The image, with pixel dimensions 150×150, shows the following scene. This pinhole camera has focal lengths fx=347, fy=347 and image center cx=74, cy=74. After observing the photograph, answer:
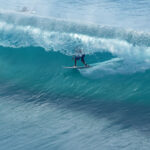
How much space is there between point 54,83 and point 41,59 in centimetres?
319

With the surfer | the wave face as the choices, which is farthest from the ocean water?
the surfer

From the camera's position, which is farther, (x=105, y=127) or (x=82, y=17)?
(x=82, y=17)

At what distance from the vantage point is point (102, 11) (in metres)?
24.2

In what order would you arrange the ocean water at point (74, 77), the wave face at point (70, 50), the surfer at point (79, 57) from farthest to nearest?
the surfer at point (79, 57) → the wave face at point (70, 50) → the ocean water at point (74, 77)

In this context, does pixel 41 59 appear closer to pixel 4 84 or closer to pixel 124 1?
pixel 4 84

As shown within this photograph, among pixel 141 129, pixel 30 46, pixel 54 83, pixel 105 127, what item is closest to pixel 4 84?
pixel 54 83

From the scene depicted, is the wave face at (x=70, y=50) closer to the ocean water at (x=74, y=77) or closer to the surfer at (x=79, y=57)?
the ocean water at (x=74, y=77)

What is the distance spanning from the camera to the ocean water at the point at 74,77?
13000 millimetres

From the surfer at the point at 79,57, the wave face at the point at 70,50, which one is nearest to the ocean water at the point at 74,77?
the wave face at the point at 70,50

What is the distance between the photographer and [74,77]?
18047mm

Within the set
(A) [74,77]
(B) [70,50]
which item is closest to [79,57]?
(A) [74,77]

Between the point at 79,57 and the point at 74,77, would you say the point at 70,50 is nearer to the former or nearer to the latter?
the point at 79,57

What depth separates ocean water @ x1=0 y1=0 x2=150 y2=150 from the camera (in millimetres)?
13000

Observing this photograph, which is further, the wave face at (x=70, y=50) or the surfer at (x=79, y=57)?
the surfer at (x=79, y=57)
